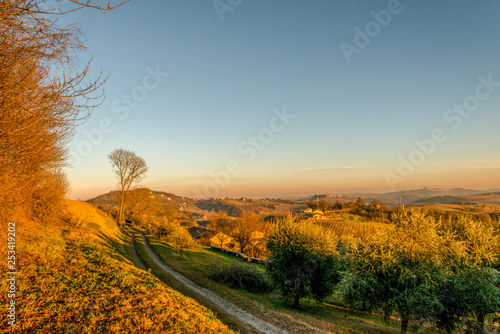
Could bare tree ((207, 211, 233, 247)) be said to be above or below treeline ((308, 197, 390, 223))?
above

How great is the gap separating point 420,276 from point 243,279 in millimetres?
14671

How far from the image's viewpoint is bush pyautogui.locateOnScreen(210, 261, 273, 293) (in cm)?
2147

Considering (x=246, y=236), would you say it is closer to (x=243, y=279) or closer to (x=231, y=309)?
(x=243, y=279)

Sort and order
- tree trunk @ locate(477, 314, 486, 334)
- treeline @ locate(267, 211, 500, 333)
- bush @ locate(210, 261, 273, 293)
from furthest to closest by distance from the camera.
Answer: bush @ locate(210, 261, 273, 293) < tree trunk @ locate(477, 314, 486, 334) < treeline @ locate(267, 211, 500, 333)

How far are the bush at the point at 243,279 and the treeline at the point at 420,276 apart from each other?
489 cm

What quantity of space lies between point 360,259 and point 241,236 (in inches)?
1558

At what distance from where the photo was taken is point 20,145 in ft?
18.0

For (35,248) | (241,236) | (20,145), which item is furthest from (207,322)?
(241,236)

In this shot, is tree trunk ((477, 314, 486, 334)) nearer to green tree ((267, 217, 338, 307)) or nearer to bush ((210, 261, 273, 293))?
green tree ((267, 217, 338, 307))

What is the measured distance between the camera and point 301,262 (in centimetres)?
1764

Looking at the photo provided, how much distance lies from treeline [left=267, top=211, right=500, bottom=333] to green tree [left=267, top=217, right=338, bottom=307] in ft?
0.28

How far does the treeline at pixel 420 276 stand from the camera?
42.2ft

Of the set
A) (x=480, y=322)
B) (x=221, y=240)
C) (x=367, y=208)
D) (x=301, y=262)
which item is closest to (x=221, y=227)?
(x=221, y=240)

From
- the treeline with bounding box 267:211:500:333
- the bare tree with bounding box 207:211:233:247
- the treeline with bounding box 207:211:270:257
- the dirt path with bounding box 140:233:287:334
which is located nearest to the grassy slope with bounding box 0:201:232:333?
the dirt path with bounding box 140:233:287:334
